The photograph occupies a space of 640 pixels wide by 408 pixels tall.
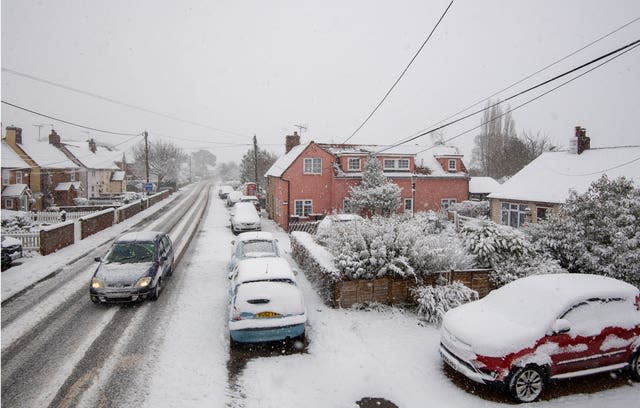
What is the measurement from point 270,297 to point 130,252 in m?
6.02

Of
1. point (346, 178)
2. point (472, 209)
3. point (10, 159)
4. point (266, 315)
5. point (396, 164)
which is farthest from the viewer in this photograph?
point (10, 159)

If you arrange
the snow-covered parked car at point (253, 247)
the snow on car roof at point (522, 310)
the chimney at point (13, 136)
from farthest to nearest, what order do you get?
the chimney at point (13, 136), the snow-covered parked car at point (253, 247), the snow on car roof at point (522, 310)

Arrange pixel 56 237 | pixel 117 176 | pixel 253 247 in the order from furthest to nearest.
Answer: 1. pixel 117 176
2. pixel 56 237
3. pixel 253 247

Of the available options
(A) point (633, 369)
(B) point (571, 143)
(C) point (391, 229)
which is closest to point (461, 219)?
(B) point (571, 143)

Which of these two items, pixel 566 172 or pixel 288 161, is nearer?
pixel 566 172

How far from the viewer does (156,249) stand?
1198 centimetres

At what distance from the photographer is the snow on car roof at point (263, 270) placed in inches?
343

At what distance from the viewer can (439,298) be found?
10.2m

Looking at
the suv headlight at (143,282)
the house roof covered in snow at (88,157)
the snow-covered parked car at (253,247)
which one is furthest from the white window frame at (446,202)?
the house roof covered in snow at (88,157)

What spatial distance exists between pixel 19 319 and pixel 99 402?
533cm

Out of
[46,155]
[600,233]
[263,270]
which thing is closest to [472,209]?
[600,233]

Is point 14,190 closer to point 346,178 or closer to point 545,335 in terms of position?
point 346,178

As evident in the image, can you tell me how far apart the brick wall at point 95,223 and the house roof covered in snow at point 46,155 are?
2422cm

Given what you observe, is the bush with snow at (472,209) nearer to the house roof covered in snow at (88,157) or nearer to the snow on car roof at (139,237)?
the snow on car roof at (139,237)
